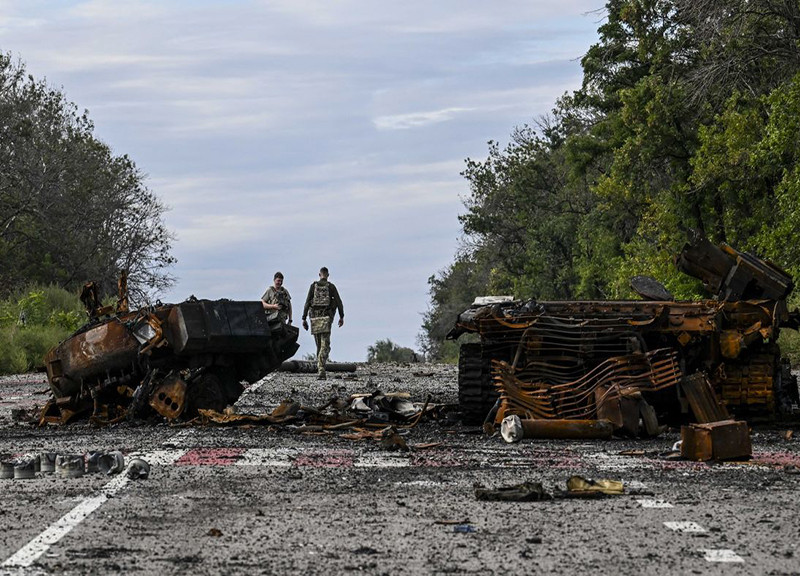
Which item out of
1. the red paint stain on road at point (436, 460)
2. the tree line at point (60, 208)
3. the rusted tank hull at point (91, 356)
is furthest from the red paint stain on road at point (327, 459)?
the tree line at point (60, 208)

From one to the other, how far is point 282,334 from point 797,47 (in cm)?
2267

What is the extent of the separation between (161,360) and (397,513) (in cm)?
911

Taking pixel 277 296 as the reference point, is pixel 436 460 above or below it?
below

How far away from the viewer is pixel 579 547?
8.12 m

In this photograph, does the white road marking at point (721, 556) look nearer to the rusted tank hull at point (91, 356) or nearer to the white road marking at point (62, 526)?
the white road marking at point (62, 526)

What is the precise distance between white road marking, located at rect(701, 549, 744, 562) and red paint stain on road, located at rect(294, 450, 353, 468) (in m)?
5.28

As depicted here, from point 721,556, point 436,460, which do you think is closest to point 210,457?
point 436,460

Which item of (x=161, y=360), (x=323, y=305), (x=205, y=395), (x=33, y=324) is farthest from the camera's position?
(x=33, y=324)

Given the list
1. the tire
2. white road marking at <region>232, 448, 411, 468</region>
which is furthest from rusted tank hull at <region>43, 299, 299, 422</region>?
white road marking at <region>232, 448, 411, 468</region>

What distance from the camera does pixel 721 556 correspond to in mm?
7789

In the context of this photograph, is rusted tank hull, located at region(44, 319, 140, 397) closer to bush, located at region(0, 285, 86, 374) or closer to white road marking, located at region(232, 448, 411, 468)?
white road marking, located at region(232, 448, 411, 468)

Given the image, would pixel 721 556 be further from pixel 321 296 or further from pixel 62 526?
pixel 321 296

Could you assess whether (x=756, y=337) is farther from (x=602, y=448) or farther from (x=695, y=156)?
(x=695, y=156)

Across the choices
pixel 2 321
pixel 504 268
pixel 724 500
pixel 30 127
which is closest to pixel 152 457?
pixel 724 500
